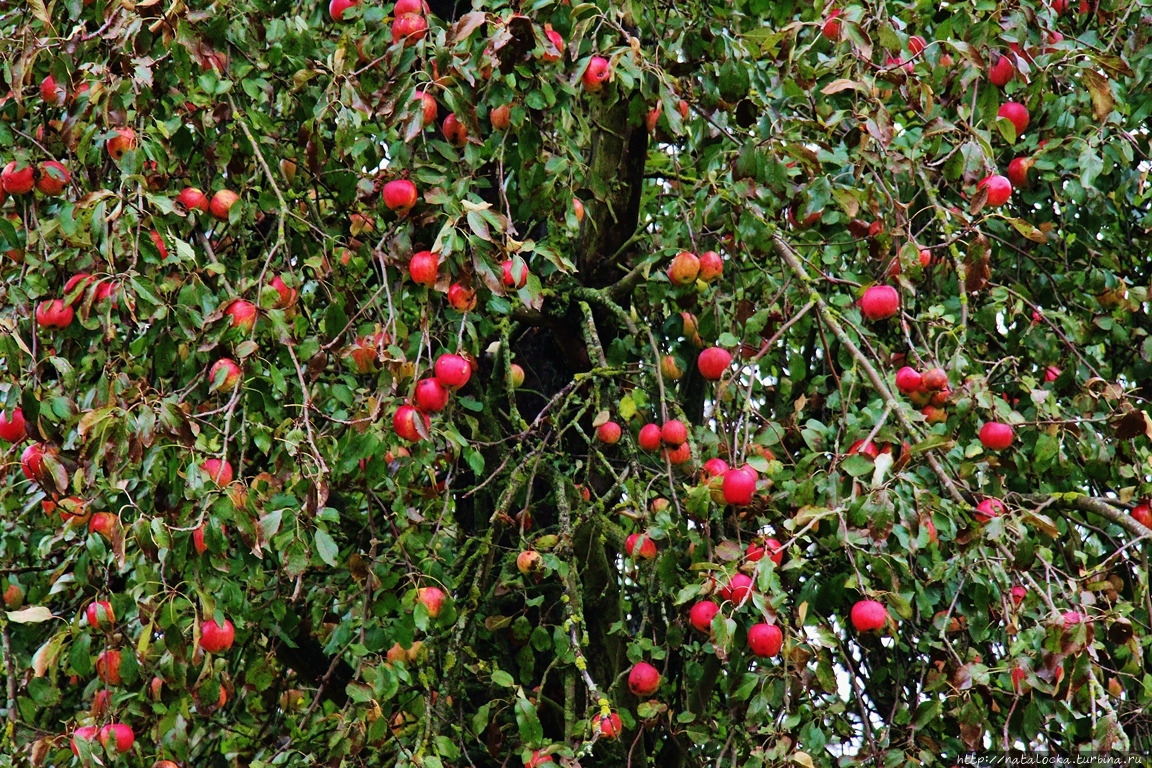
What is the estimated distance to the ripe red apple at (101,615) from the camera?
2045mm

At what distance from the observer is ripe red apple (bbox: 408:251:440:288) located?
2.12 metres

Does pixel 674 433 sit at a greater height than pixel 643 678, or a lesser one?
greater

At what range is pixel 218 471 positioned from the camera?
2.01m

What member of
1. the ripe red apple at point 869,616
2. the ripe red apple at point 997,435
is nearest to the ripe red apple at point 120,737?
the ripe red apple at point 869,616

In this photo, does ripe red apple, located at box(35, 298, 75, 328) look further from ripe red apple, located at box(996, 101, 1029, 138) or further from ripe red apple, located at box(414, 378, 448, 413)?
ripe red apple, located at box(996, 101, 1029, 138)

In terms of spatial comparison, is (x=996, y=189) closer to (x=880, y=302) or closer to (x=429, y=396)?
(x=880, y=302)

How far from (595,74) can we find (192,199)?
0.75 metres

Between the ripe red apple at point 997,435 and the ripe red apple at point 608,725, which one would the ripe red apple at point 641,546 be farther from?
the ripe red apple at point 997,435

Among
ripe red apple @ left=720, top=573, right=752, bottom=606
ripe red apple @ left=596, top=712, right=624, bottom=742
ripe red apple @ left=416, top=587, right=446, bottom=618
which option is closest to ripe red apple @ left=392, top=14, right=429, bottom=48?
ripe red apple @ left=416, top=587, right=446, bottom=618

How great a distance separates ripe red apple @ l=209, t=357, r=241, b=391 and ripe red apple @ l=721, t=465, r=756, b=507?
2.56 ft

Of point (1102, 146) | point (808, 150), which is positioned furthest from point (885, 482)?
point (1102, 146)

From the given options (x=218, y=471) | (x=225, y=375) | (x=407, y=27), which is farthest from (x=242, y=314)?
(x=407, y=27)

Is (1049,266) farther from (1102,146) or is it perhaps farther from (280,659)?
(280,659)

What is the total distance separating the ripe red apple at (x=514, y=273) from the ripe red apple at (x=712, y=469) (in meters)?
0.47
